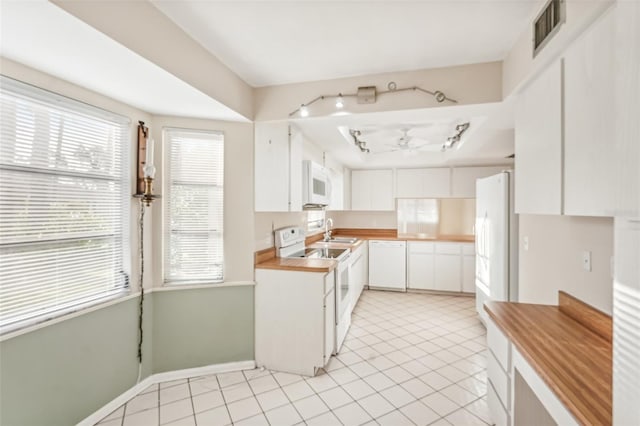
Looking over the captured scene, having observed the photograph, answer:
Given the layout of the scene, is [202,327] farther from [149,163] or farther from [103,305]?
[149,163]

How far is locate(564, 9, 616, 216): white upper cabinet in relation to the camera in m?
1.07

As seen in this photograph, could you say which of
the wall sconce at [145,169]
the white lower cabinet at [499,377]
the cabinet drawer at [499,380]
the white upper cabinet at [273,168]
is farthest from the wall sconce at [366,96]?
the cabinet drawer at [499,380]

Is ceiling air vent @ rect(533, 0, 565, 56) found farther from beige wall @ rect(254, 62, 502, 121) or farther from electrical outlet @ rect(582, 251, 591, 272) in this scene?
A: electrical outlet @ rect(582, 251, 591, 272)

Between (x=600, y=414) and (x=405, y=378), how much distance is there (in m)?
1.78

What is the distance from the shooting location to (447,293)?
4.93 metres

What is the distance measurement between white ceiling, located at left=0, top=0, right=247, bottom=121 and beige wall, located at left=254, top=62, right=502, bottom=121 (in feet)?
1.68

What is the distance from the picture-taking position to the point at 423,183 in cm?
526

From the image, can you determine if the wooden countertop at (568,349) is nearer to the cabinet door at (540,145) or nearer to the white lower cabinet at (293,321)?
the cabinet door at (540,145)

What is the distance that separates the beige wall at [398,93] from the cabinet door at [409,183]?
10.4ft

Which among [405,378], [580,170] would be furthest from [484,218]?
[580,170]

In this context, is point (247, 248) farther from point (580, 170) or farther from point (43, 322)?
point (580, 170)

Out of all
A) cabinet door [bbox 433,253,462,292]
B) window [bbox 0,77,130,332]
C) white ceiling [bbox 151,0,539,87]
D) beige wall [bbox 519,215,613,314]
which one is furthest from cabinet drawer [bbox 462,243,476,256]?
window [bbox 0,77,130,332]

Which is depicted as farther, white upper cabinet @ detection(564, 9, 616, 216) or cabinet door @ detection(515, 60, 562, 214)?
cabinet door @ detection(515, 60, 562, 214)

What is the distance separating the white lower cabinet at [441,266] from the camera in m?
4.77
